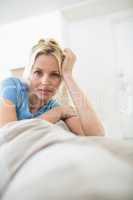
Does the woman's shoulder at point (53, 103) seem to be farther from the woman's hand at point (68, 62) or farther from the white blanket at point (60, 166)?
the white blanket at point (60, 166)

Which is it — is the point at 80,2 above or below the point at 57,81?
above

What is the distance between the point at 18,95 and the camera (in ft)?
2.47

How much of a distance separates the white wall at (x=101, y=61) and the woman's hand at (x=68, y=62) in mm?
19

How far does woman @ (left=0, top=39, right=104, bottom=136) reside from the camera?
0.72 meters

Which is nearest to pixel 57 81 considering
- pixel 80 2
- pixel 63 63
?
pixel 63 63

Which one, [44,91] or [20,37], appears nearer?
[44,91]

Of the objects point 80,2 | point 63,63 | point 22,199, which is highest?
point 80,2

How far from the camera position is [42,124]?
0.38m

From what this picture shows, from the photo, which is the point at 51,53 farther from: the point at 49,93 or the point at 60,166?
the point at 60,166

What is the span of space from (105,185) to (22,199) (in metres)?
0.10

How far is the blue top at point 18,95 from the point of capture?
0.73 m

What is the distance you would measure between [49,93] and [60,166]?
0.54 m

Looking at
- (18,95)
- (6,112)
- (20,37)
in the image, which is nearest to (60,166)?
(6,112)

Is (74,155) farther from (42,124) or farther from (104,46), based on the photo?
(104,46)
